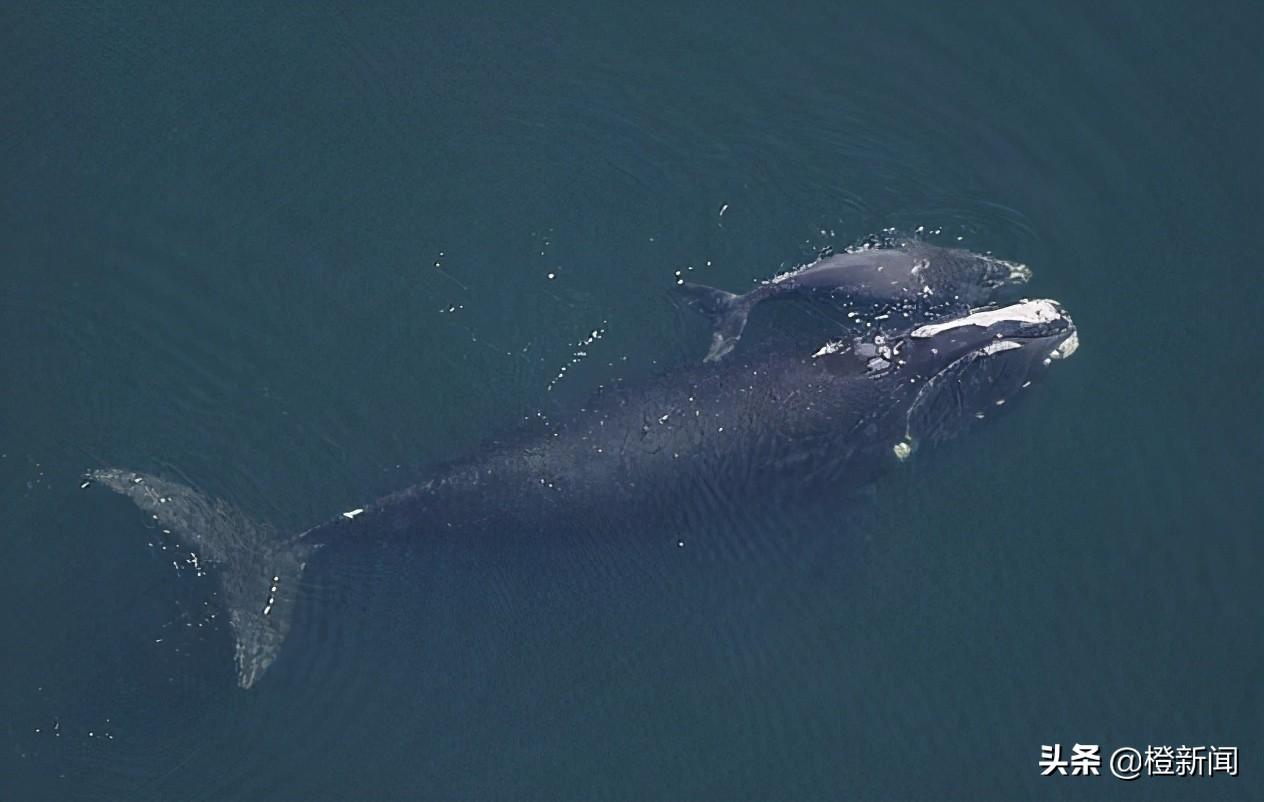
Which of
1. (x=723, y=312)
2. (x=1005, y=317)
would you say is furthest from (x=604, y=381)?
(x=1005, y=317)

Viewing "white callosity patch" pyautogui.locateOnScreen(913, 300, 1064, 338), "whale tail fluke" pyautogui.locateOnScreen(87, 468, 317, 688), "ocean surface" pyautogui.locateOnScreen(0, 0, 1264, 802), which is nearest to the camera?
"whale tail fluke" pyautogui.locateOnScreen(87, 468, 317, 688)

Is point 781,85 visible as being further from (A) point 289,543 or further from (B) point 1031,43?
(A) point 289,543

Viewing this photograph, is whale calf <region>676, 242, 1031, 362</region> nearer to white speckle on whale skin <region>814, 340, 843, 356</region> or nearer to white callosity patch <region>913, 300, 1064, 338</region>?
white callosity patch <region>913, 300, 1064, 338</region>

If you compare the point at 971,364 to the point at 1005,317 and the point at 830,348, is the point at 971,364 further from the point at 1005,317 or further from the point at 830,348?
the point at 830,348

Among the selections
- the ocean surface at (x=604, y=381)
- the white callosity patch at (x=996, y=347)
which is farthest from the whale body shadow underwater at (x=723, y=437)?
the ocean surface at (x=604, y=381)

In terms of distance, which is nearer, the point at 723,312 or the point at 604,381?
the point at 604,381

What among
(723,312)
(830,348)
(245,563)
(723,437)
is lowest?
(245,563)

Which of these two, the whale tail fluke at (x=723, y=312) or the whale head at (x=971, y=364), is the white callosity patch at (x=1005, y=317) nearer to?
the whale head at (x=971, y=364)

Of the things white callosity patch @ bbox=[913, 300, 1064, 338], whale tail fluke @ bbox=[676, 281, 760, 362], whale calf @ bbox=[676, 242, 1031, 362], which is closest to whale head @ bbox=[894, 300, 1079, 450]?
white callosity patch @ bbox=[913, 300, 1064, 338]
